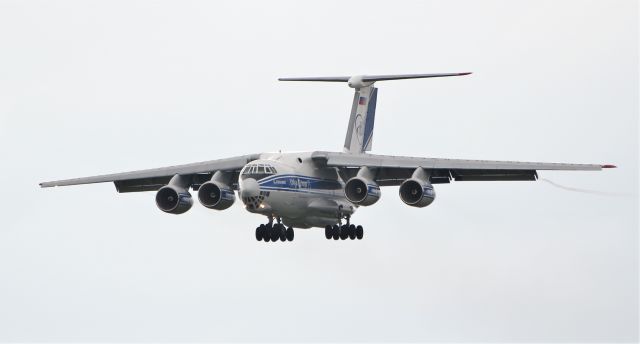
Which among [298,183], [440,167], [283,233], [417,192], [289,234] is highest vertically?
[440,167]

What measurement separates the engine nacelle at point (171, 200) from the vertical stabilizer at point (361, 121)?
489cm

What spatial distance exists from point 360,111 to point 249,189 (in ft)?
21.1

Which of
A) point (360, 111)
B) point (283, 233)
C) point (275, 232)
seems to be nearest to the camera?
point (275, 232)

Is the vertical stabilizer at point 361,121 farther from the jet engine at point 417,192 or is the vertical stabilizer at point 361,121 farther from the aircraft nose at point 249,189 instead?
the aircraft nose at point 249,189

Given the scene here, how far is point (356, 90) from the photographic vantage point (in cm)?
4603

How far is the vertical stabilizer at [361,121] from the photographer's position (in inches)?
1799

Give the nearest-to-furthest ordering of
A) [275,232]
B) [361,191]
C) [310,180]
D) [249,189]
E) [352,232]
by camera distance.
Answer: [249,189], [361,191], [310,180], [275,232], [352,232]

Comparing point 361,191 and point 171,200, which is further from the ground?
point 171,200

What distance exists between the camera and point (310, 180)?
42.4 m

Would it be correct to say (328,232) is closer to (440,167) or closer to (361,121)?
(361,121)

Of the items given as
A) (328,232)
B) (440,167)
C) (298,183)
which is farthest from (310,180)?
(440,167)

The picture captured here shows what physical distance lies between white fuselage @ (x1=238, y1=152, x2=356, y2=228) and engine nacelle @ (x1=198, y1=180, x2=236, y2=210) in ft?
4.04

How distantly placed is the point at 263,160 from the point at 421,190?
387 cm

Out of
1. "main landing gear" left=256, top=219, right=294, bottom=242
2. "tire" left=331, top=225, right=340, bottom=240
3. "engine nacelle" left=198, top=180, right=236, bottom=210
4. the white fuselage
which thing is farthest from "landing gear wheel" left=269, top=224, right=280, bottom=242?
"tire" left=331, top=225, right=340, bottom=240
